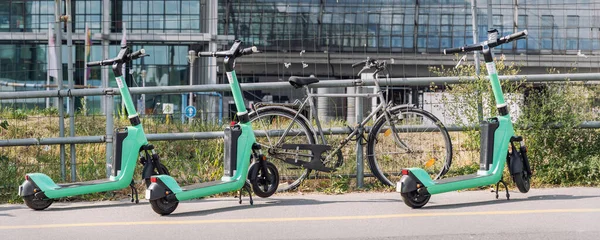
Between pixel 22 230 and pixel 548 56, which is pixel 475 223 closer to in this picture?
pixel 22 230

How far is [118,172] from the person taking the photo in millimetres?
6898

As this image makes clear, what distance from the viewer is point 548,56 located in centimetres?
1341

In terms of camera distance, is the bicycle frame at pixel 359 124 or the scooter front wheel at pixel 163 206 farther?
the bicycle frame at pixel 359 124

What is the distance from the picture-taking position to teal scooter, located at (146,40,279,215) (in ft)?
21.8

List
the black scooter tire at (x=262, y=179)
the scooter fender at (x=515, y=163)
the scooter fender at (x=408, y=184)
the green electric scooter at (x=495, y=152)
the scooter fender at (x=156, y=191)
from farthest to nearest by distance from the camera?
the black scooter tire at (x=262, y=179)
the scooter fender at (x=515, y=163)
the green electric scooter at (x=495, y=152)
the scooter fender at (x=408, y=184)
the scooter fender at (x=156, y=191)

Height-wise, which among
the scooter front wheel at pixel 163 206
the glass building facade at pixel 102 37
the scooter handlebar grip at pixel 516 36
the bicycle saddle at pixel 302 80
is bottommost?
the scooter front wheel at pixel 163 206

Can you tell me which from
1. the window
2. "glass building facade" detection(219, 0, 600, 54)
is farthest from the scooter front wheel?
the window

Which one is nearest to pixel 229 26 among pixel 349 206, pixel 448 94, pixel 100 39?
pixel 100 39

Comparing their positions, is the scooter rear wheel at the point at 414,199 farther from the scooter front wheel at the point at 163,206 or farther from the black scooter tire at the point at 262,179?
the scooter front wheel at the point at 163,206

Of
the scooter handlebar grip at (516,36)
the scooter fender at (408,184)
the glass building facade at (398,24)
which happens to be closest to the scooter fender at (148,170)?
the scooter fender at (408,184)

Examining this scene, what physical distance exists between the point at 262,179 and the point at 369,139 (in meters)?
1.07

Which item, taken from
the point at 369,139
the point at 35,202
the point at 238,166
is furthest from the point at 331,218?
the point at 35,202

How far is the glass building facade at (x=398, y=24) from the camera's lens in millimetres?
14633

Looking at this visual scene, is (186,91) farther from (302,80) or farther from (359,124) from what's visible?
(359,124)
